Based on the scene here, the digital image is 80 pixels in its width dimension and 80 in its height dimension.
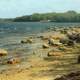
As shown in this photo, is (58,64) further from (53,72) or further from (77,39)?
(77,39)

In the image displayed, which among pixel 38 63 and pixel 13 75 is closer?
pixel 13 75

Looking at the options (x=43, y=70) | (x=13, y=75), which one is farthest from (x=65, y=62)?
(x=13, y=75)

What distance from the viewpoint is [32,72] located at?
72.1ft

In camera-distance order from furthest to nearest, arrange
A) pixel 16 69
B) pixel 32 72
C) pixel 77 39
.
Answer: pixel 77 39, pixel 16 69, pixel 32 72

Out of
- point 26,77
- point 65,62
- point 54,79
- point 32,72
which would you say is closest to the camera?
point 54,79

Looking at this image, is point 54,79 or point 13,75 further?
point 13,75

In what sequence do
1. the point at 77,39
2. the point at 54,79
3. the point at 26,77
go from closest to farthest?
1. the point at 54,79
2. the point at 26,77
3. the point at 77,39

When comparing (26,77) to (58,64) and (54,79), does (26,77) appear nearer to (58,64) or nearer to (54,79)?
(54,79)

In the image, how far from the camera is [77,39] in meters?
44.5

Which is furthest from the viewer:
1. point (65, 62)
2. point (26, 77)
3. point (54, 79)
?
point (65, 62)

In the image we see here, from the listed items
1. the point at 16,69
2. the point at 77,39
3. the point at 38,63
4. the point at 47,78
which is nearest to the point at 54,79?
the point at 47,78

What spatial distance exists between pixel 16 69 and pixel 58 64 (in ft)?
10.3

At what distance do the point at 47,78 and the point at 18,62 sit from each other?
800cm

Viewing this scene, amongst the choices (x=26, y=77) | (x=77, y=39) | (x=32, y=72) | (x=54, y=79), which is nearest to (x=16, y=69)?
(x=32, y=72)
